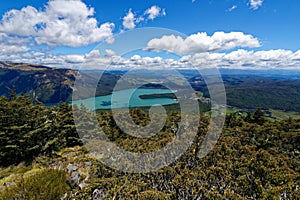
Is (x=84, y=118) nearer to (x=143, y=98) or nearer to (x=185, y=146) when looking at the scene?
(x=185, y=146)

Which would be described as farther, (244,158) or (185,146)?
(185,146)

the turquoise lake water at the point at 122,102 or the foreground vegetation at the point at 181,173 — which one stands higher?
→ the foreground vegetation at the point at 181,173

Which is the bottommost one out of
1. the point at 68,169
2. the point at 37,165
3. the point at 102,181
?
the point at 37,165

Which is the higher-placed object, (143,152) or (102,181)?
(143,152)

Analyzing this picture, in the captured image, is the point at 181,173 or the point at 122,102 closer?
the point at 181,173

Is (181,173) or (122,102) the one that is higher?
(181,173)

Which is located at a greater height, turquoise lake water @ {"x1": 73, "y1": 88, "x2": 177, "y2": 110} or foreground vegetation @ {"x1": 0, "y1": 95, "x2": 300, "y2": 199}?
foreground vegetation @ {"x1": 0, "y1": 95, "x2": 300, "y2": 199}

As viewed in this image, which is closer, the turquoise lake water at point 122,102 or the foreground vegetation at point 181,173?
the foreground vegetation at point 181,173

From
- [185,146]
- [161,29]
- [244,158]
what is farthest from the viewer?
[185,146]

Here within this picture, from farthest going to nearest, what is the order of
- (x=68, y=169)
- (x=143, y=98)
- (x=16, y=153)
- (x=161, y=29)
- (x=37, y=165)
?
(x=143, y=98) → (x=16, y=153) → (x=37, y=165) → (x=68, y=169) → (x=161, y=29)

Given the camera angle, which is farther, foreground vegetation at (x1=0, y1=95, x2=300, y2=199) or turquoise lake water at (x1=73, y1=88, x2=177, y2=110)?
turquoise lake water at (x1=73, y1=88, x2=177, y2=110)

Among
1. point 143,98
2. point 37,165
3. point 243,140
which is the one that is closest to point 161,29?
point 243,140
